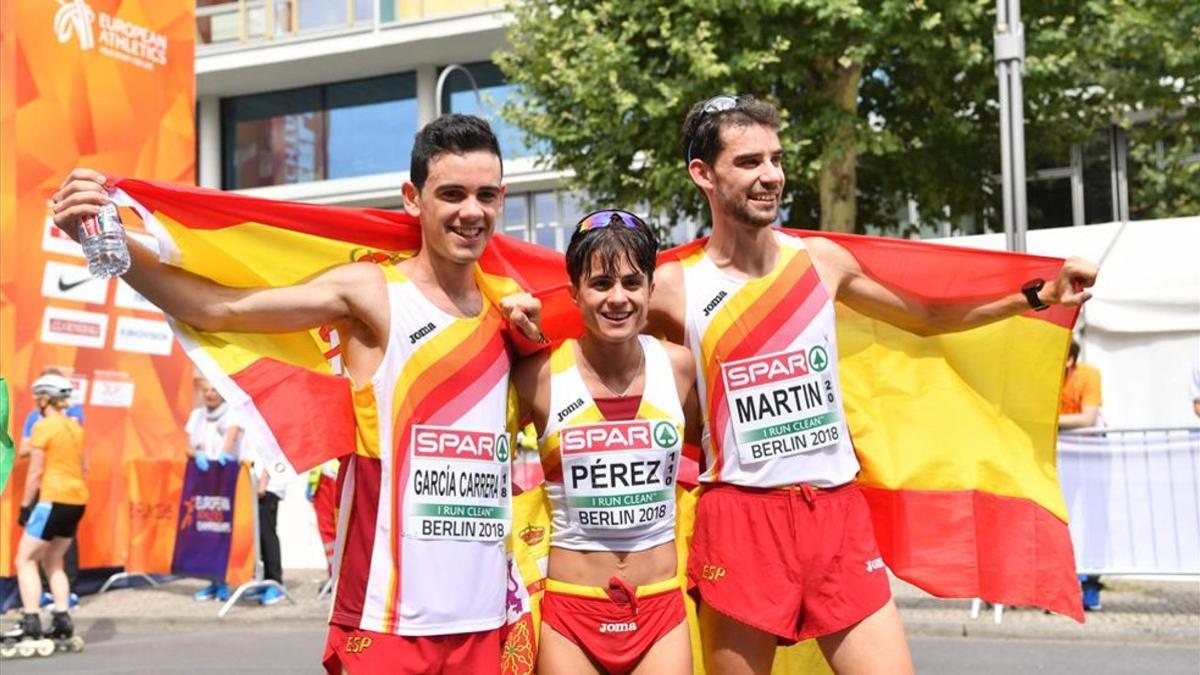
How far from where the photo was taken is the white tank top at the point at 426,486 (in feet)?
14.0

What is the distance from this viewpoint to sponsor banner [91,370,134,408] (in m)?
15.5

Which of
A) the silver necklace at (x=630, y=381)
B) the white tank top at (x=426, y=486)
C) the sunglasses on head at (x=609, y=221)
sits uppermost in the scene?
the sunglasses on head at (x=609, y=221)

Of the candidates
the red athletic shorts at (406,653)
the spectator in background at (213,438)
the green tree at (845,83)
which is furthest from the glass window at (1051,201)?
the red athletic shorts at (406,653)

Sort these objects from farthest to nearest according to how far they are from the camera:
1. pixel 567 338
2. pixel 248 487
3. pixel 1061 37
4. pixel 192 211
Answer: pixel 1061 37
pixel 248 487
pixel 567 338
pixel 192 211

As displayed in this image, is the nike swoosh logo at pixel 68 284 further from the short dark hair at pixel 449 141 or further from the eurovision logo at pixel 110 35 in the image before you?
the short dark hair at pixel 449 141

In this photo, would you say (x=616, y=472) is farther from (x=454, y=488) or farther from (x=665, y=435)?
(x=454, y=488)

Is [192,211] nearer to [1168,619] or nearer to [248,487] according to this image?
[1168,619]

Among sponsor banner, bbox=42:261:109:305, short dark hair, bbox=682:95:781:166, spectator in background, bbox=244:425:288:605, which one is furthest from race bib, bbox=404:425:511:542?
sponsor banner, bbox=42:261:109:305

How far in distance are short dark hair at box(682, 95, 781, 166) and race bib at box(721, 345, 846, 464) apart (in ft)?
2.21

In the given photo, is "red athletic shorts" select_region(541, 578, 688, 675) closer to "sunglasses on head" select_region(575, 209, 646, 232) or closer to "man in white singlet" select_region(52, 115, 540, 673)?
"man in white singlet" select_region(52, 115, 540, 673)

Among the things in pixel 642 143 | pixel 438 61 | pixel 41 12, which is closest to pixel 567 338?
pixel 41 12

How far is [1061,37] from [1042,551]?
1571 cm

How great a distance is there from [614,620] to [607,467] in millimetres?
440

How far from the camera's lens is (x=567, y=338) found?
16.6 ft
